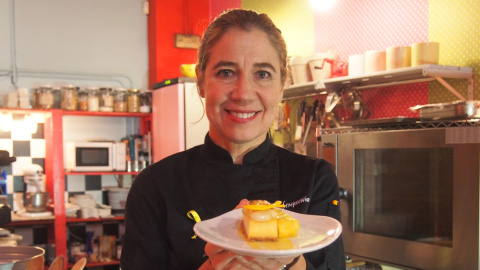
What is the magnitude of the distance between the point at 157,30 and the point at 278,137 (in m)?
2.25

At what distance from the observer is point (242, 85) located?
124 centimetres

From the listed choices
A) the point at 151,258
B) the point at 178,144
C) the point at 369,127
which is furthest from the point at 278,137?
the point at 151,258

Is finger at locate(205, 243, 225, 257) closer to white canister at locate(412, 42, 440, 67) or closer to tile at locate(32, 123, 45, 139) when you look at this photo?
white canister at locate(412, 42, 440, 67)

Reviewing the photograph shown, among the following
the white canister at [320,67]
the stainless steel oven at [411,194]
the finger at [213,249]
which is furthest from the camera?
the white canister at [320,67]

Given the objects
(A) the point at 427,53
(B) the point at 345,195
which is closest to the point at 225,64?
(B) the point at 345,195

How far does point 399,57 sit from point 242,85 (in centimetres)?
165

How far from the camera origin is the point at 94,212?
15.6 ft

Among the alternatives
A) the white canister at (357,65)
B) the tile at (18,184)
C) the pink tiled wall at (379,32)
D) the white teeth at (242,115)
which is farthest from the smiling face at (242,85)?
the tile at (18,184)

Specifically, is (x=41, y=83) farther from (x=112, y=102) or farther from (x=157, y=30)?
(x=157, y=30)

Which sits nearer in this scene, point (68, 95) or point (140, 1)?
point (68, 95)

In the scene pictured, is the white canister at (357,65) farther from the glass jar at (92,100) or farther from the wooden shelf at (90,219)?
the wooden shelf at (90,219)

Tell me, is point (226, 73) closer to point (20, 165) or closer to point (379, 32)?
point (379, 32)

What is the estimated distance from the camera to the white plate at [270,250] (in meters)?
0.88

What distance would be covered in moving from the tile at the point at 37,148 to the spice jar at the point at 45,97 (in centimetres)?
46
